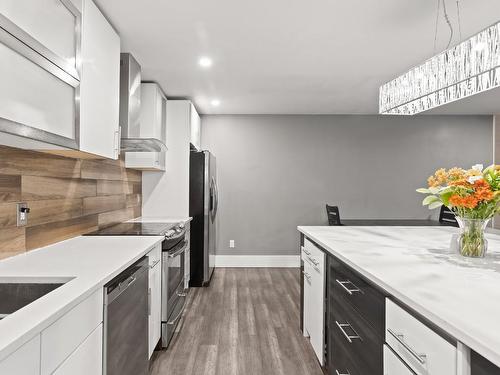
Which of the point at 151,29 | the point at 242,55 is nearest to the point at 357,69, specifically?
the point at 242,55

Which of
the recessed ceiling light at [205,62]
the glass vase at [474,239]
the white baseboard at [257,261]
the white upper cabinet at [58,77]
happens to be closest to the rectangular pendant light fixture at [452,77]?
the glass vase at [474,239]

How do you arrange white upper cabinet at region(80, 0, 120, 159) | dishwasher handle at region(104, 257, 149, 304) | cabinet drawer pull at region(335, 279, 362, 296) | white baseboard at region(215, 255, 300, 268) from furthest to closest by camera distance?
1. white baseboard at region(215, 255, 300, 268)
2. white upper cabinet at region(80, 0, 120, 159)
3. cabinet drawer pull at region(335, 279, 362, 296)
4. dishwasher handle at region(104, 257, 149, 304)

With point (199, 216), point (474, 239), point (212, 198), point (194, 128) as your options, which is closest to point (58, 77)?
point (474, 239)

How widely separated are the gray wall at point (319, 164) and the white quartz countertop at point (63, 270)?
3.14m

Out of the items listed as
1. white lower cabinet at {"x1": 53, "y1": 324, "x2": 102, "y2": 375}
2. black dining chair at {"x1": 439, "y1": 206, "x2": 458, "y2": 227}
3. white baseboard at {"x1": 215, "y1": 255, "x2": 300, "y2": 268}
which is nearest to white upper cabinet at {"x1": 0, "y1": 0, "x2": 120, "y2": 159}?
white lower cabinet at {"x1": 53, "y1": 324, "x2": 102, "y2": 375}

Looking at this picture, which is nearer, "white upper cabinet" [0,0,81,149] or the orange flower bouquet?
"white upper cabinet" [0,0,81,149]

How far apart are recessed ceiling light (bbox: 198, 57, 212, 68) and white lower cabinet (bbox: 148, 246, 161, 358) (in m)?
1.73

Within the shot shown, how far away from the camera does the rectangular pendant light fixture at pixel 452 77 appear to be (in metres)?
1.59

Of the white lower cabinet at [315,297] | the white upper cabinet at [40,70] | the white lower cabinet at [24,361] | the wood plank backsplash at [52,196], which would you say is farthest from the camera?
the white lower cabinet at [315,297]

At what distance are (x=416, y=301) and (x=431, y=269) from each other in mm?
429

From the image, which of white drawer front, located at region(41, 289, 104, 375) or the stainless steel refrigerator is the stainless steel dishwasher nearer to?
white drawer front, located at region(41, 289, 104, 375)

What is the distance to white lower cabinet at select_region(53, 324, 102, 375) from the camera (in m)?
1.16

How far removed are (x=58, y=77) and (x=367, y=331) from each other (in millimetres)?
1840

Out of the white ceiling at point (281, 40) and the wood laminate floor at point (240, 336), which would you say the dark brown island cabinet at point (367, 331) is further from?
the white ceiling at point (281, 40)
